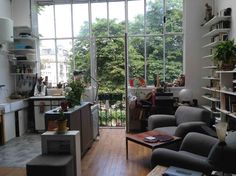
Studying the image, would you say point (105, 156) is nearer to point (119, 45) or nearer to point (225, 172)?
point (225, 172)

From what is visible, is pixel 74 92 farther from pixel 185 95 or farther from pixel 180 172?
pixel 185 95

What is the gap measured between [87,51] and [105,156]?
3.34 metres

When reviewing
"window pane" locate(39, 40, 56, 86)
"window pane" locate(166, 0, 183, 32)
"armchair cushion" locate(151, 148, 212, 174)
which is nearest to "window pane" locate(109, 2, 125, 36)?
"window pane" locate(166, 0, 183, 32)

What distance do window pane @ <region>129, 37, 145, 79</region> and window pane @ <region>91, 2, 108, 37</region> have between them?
2.63 ft

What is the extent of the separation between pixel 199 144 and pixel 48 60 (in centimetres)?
504

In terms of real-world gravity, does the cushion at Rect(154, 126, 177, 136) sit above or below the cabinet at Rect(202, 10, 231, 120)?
below

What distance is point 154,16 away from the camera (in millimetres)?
6414

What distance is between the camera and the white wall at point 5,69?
596cm

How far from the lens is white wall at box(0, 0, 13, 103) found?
5.96 metres

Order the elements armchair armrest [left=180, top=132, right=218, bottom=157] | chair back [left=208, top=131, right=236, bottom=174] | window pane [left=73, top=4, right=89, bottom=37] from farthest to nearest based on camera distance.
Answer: window pane [left=73, top=4, right=89, bottom=37] < armchair armrest [left=180, top=132, right=218, bottom=157] < chair back [left=208, top=131, right=236, bottom=174]

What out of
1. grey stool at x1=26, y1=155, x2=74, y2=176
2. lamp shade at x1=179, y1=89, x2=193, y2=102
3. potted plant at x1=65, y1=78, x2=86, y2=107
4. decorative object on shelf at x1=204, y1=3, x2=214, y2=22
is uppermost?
decorative object on shelf at x1=204, y1=3, x2=214, y2=22

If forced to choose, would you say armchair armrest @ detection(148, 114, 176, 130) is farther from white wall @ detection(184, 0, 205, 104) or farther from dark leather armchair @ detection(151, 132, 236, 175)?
white wall @ detection(184, 0, 205, 104)

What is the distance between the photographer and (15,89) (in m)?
6.60

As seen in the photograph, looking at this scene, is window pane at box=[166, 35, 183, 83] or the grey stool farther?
window pane at box=[166, 35, 183, 83]
